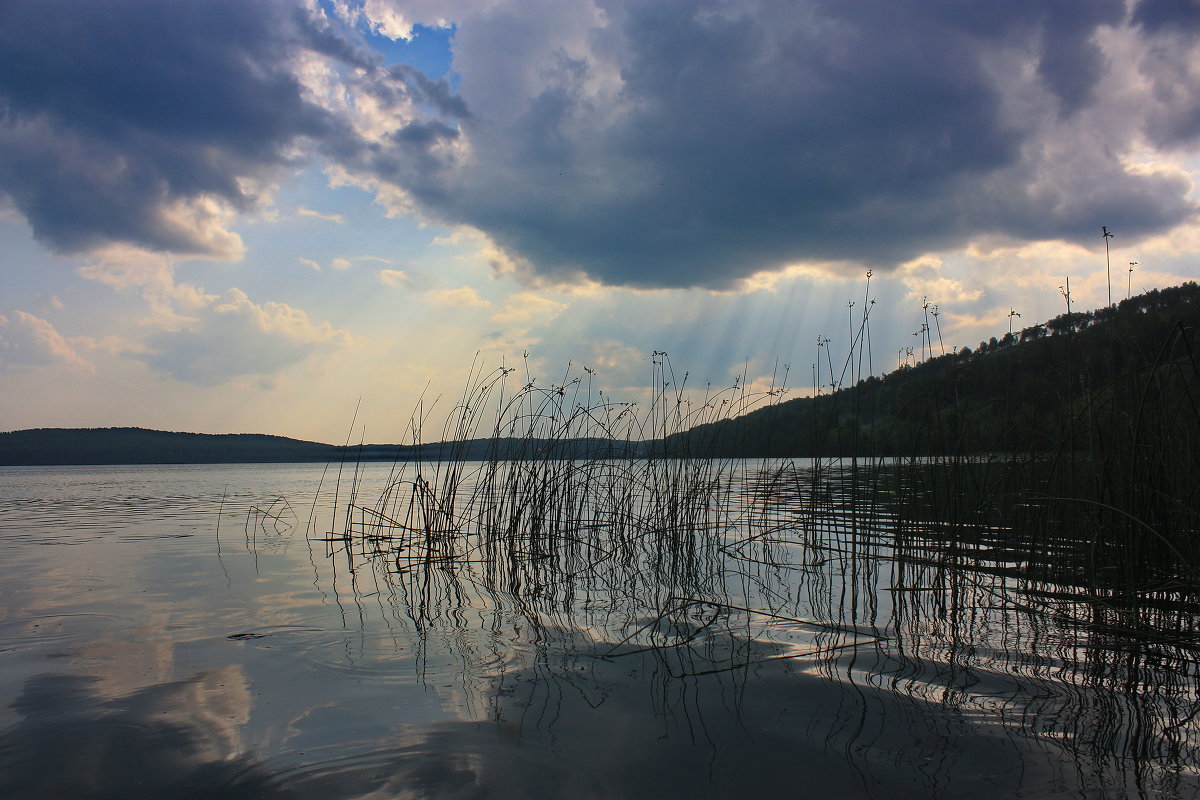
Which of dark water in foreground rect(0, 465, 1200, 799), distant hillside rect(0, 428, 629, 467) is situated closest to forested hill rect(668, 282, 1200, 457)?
dark water in foreground rect(0, 465, 1200, 799)

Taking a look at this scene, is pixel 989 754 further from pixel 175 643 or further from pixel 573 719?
pixel 175 643

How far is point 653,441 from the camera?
7.35 m

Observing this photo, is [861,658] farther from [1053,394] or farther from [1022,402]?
[1022,402]

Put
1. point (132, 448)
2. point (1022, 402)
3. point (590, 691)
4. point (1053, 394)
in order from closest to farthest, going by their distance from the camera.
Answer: point (590, 691), point (1053, 394), point (1022, 402), point (132, 448)

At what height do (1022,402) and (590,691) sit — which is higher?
(1022,402)

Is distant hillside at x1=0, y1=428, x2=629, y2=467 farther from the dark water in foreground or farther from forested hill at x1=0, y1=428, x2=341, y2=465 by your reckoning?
the dark water in foreground

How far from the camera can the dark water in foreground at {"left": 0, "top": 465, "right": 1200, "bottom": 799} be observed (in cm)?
192

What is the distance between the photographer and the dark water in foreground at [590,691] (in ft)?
6.28

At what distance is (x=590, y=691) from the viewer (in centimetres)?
259

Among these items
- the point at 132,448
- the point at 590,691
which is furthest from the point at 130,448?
the point at 590,691

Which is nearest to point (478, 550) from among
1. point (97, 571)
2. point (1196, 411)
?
point (97, 571)

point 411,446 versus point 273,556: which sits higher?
point 411,446

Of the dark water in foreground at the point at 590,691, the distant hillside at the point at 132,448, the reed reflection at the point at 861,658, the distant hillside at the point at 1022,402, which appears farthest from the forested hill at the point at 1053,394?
the distant hillside at the point at 132,448

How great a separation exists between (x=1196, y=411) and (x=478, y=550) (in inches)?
247
